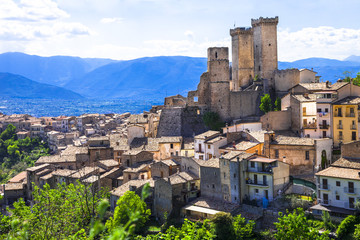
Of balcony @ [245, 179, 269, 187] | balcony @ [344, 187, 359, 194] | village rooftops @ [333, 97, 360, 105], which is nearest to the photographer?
balcony @ [344, 187, 359, 194]

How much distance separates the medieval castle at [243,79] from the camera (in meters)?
51.2

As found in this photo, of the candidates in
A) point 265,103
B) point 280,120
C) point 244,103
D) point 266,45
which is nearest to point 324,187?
point 280,120

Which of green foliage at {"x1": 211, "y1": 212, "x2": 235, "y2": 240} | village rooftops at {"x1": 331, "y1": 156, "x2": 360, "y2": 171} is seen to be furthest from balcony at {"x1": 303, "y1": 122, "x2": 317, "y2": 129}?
green foliage at {"x1": 211, "y1": 212, "x2": 235, "y2": 240}

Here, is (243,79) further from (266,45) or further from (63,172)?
(63,172)

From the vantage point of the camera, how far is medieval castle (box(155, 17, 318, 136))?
51.2 meters

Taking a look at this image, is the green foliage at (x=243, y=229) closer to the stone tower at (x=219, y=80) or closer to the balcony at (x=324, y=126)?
the balcony at (x=324, y=126)

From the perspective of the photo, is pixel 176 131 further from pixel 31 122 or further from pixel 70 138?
pixel 31 122

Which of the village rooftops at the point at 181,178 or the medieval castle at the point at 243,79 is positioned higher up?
the medieval castle at the point at 243,79

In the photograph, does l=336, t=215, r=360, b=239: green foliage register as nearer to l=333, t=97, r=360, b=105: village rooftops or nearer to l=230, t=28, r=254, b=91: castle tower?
l=333, t=97, r=360, b=105: village rooftops

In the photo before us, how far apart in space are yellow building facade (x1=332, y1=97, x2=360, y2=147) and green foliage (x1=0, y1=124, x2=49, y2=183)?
5342 cm

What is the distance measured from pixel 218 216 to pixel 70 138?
57.7 m

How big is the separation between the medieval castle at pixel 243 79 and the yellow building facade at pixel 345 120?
12.3 metres

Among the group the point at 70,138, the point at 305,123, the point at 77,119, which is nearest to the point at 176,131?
the point at 305,123

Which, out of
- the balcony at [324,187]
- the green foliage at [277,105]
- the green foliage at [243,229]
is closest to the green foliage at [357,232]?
the balcony at [324,187]
